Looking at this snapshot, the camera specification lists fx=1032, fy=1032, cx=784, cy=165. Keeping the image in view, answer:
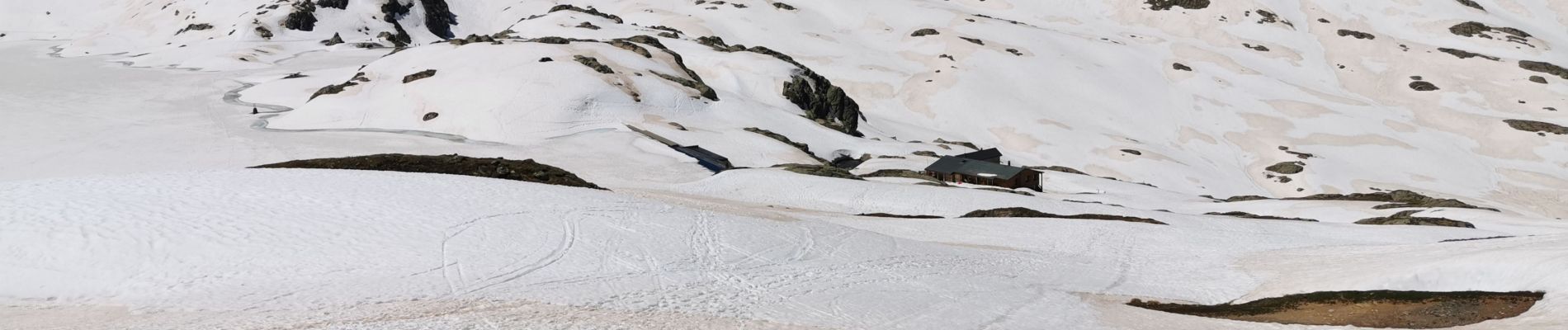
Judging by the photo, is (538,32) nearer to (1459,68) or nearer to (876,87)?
(876,87)

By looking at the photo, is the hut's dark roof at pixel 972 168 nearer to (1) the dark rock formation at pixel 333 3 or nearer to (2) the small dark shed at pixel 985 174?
(2) the small dark shed at pixel 985 174

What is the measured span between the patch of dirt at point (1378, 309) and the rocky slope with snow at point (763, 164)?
0.66 metres

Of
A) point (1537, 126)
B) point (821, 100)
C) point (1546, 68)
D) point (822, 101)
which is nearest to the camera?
point (822, 101)

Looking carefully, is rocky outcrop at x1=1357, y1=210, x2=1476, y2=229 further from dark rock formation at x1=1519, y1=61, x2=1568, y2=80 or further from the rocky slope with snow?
dark rock formation at x1=1519, y1=61, x2=1568, y2=80

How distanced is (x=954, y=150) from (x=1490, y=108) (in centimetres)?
10605

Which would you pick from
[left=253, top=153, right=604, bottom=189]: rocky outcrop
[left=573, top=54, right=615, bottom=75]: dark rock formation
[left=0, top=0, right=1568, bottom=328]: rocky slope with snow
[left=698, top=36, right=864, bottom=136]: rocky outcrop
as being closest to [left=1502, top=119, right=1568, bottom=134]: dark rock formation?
[left=0, top=0, right=1568, bottom=328]: rocky slope with snow

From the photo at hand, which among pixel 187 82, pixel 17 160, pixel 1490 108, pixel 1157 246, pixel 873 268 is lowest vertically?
pixel 1490 108

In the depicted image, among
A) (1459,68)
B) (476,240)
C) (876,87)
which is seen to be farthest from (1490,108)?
(476,240)

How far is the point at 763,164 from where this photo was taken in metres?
75.1

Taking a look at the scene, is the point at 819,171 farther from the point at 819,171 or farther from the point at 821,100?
the point at 821,100

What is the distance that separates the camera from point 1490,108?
531 feet

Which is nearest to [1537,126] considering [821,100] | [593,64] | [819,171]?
[821,100]

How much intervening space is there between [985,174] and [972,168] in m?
1.88

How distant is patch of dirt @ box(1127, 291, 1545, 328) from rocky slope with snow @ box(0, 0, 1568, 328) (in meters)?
0.66
